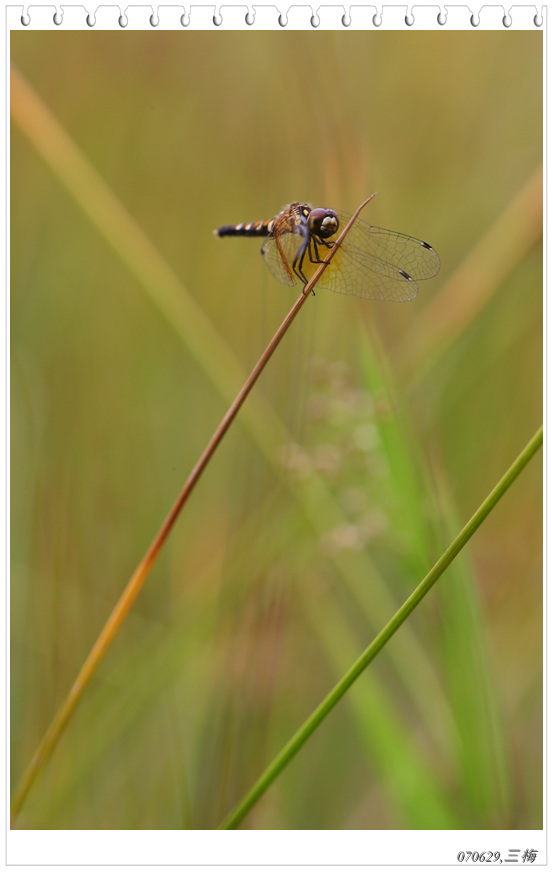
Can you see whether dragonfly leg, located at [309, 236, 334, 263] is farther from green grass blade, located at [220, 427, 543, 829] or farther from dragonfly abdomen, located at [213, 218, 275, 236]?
green grass blade, located at [220, 427, 543, 829]

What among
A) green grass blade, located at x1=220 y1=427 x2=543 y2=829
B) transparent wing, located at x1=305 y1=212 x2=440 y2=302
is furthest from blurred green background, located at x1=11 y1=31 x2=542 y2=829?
green grass blade, located at x1=220 y1=427 x2=543 y2=829

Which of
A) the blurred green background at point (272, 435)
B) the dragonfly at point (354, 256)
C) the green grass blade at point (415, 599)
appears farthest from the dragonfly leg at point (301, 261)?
the green grass blade at point (415, 599)

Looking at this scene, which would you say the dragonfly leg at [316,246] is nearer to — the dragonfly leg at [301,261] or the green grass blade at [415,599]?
the dragonfly leg at [301,261]

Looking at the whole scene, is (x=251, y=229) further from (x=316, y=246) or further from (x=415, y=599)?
(x=415, y=599)

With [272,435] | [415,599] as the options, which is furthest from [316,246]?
[415,599]

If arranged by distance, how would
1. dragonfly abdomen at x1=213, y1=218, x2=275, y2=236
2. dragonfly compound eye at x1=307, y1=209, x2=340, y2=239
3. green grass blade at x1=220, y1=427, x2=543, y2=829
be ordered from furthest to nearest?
dragonfly abdomen at x1=213, y1=218, x2=275, y2=236 < dragonfly compound eye at x1=307, y1=209, x2=340, y2=239 < green grass blade at x1=220, y1=427, x2=543, y2=829
